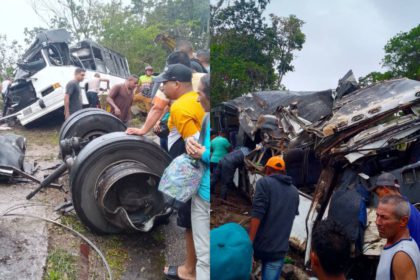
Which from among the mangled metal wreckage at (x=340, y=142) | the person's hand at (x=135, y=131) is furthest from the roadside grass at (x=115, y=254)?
the mangled metal wreckage at (x=340, y=142)

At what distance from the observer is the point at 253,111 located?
1.43 m

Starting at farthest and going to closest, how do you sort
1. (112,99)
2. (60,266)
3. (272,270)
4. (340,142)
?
(112,99) → (60,266) → (272,270) → (340,142)

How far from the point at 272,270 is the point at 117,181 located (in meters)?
0.78

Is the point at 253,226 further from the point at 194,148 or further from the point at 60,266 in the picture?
the point at 60,266

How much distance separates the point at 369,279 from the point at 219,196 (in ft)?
1.94

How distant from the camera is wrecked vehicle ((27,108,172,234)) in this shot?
1.83 m

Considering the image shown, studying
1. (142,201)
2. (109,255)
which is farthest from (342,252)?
(109,255)

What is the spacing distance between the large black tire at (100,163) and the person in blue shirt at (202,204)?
1.14ft

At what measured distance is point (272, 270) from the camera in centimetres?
158

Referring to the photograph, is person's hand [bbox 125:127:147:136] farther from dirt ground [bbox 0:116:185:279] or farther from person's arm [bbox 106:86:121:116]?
dirt ground [bbox 0:116:185:279]

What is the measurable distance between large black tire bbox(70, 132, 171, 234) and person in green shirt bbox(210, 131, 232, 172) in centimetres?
44

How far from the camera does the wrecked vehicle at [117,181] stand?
1828 millimetres

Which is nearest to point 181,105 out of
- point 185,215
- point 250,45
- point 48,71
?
point 250,45

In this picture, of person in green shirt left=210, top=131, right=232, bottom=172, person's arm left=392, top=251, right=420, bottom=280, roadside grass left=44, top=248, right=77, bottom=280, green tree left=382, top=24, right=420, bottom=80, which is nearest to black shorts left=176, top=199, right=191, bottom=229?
person in green shirt left=210, top=131, right=232, bottom=172
